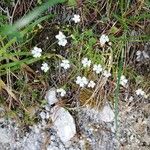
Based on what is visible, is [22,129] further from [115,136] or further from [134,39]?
[134,39]

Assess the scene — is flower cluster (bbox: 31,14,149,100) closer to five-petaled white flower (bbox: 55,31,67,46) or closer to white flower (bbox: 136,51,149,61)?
five-petaled white flower (bbox: 55,31,67,46)

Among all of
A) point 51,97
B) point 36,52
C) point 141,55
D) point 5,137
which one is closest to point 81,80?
point 51,97

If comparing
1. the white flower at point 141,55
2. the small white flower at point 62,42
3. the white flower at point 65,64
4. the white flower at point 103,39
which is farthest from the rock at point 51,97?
the white flower at point 141,55

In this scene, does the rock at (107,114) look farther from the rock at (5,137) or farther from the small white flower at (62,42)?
the rock at (5,137)

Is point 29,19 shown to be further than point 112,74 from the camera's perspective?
No

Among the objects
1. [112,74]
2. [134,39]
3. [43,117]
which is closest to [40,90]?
[43,117]
